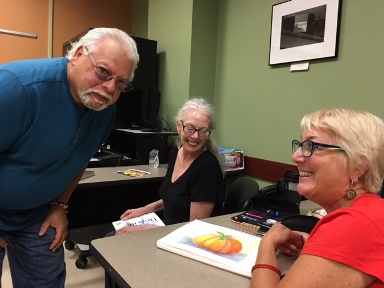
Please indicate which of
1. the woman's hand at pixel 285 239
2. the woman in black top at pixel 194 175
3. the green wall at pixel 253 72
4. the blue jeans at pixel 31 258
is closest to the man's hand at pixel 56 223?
the blue jeans at pixel 31 258

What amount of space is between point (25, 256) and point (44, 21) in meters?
3.40

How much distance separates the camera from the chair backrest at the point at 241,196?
5.59 feet

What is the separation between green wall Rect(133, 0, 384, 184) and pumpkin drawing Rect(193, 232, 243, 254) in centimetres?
128

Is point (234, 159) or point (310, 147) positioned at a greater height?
point (310, 147)

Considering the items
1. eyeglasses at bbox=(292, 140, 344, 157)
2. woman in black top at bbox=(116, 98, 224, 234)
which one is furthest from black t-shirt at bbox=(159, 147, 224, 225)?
eyeglasses at bbox=(292, 140, 344, 157)

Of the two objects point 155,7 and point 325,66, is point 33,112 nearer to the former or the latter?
point 325,66

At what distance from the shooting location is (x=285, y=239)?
A: 3.29 ft

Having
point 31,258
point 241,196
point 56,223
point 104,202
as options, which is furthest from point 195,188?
point 104,202

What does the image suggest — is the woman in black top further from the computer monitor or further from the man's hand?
the computer monitor

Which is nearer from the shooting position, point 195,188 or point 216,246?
point 216,246

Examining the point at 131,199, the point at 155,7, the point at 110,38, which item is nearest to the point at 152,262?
the point at 110,38

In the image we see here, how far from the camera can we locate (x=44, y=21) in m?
3.84

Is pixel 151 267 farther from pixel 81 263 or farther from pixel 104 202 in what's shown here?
pixel 104 202

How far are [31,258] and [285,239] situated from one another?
Result: 1.00 meters
